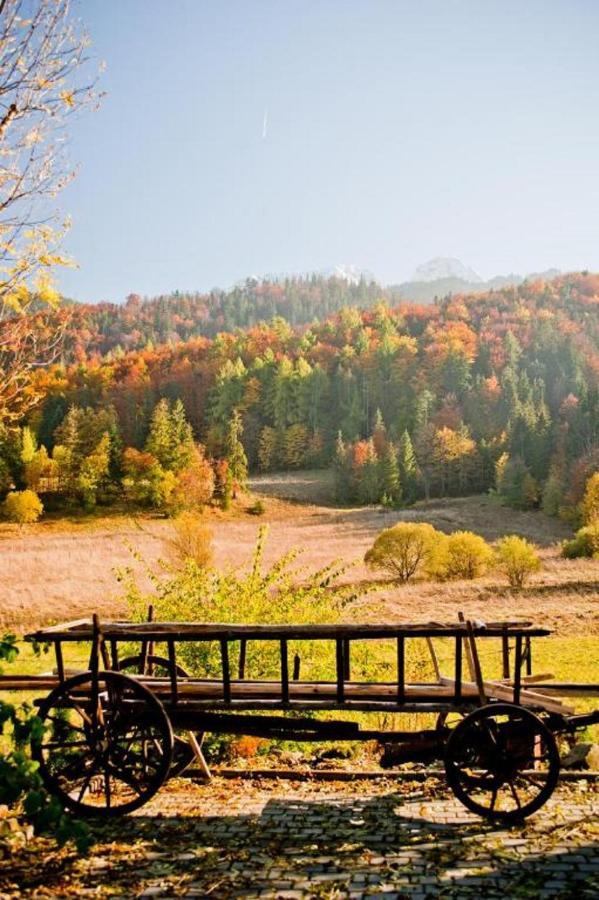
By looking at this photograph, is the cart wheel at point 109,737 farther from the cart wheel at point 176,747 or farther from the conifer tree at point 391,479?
the conifer tree at point 391,479

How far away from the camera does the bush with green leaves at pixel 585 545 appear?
54344 millimetres

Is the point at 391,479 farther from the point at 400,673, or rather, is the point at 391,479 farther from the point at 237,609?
the point at 400,673

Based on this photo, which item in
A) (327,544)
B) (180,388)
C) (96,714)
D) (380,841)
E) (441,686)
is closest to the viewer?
(380,841)

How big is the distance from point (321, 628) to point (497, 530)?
75.0 metres

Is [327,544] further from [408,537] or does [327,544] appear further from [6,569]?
[6,569]

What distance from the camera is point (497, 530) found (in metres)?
78.9

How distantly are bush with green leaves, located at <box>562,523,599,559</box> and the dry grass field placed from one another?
109 cm

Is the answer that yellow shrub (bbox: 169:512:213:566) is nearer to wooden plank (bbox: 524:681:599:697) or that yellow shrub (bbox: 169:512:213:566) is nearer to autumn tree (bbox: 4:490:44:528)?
autumn tree (bbox: 4:490:44:528)

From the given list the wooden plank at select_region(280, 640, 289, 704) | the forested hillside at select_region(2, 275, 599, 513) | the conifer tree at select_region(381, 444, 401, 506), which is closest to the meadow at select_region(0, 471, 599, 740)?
the wooden plank at select_region(280, 640, 289, 704)

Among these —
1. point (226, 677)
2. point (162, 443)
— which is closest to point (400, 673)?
point (226, 677)

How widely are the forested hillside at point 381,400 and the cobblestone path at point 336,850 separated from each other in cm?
8068

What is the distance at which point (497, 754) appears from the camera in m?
7.54

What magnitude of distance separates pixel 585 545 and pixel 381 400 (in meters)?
89.5

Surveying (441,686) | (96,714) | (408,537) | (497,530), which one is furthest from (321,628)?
(497,530)
